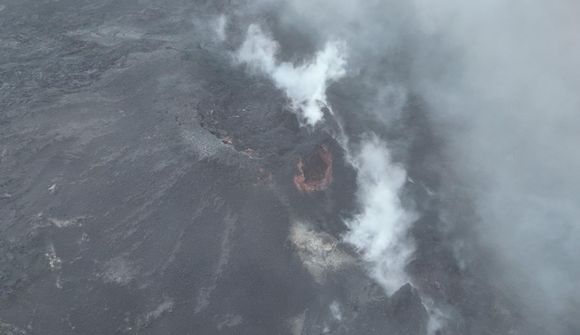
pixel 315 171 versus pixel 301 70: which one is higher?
pixel 301 70

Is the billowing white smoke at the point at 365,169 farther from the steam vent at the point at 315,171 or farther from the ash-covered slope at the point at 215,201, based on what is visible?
the steam vent at the point at 315,171

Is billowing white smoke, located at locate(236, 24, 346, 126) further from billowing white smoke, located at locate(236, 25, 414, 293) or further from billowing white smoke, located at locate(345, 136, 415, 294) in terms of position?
billowing white smoke, located at locate(345, 136, 415, 294)

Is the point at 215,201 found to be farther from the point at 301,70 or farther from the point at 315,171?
the point at 301,70

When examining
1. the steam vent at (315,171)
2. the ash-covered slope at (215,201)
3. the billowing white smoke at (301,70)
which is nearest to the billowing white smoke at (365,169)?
the billowing white smoke at (301,70)

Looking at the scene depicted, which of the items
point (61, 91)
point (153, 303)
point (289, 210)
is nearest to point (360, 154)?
point (289, 210)

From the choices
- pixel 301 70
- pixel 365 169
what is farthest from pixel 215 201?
pixel 301 70
